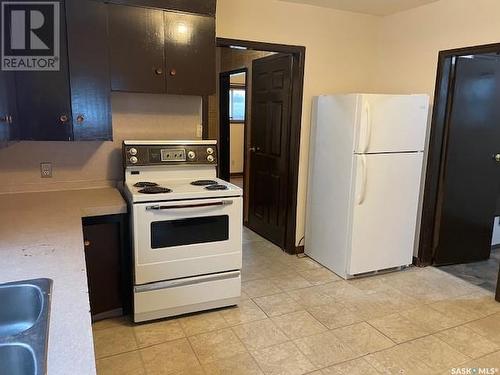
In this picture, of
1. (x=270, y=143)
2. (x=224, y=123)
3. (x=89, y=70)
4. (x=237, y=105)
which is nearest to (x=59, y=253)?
(x=89, y=70)

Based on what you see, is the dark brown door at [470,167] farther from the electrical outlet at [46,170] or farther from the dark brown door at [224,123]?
the electrical outlet at [46,170]

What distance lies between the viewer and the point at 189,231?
2.51 metres

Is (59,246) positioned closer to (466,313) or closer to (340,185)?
(340,185)

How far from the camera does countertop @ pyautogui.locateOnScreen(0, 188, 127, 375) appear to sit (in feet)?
2.92

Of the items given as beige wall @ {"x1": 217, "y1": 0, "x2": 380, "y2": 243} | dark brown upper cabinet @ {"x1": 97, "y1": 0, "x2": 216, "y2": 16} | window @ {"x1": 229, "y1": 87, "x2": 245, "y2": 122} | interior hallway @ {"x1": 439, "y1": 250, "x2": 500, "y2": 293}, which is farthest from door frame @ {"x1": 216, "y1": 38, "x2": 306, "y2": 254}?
window @ {"x1": 229, "y1": 87, "x2": 245, "y2": 122}

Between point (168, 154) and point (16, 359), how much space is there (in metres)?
2.02

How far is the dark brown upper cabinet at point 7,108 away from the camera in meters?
2.19

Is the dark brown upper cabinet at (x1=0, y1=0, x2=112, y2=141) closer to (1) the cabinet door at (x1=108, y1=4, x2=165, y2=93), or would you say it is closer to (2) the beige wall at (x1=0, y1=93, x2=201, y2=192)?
(1) the cabinet door at (x1=108, y1=4, x2=165, y2=93)

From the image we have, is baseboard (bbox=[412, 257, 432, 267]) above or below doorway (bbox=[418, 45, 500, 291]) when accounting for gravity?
below

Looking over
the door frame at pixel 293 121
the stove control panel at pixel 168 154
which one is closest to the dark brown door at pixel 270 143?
the door frame at pixel 293 121

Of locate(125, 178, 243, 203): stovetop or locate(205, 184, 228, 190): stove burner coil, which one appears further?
locate(205, 184, 228, 190): stove burner coil

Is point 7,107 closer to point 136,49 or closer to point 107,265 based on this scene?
point 136,49

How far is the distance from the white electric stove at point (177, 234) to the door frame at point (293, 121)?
1.11m

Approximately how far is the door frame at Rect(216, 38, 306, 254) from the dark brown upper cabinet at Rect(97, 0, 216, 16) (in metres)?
0.51
